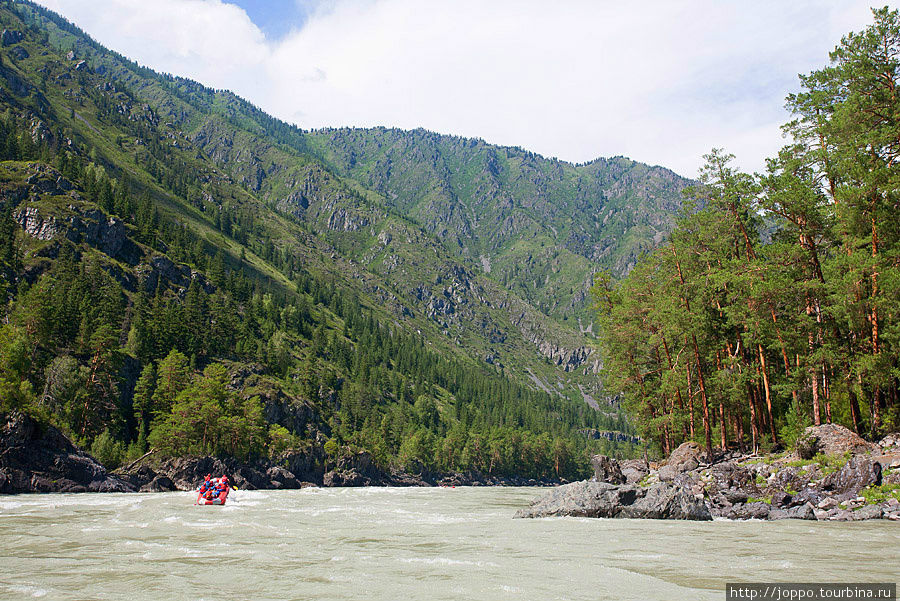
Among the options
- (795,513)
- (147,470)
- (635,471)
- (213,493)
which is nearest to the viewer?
(795,513)

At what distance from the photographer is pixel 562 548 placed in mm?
20109

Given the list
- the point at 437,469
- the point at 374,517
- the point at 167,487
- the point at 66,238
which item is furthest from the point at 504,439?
the point at 374,517

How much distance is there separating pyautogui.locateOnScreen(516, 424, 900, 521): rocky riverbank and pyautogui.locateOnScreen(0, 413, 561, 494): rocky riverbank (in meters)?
50.4

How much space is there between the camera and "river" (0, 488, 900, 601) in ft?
43.1

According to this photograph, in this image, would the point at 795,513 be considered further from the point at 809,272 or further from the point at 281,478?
the point at 281,478

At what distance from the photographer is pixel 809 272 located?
3688cm

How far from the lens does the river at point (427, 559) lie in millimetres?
A: 13148

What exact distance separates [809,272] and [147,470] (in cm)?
8312

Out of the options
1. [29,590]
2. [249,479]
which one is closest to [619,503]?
[29,590]

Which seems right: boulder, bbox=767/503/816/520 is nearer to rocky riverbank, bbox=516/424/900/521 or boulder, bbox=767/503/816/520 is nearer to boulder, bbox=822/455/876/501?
rocky riverbank, bbox=516/424/900/521

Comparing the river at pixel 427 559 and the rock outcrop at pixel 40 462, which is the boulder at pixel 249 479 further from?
the river at pixel 427 559

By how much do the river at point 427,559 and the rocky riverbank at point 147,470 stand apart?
1257 inches

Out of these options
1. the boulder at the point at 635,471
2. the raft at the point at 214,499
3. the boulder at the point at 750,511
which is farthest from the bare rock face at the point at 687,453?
the raft at the point at 214,499

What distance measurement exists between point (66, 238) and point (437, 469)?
113 metres
